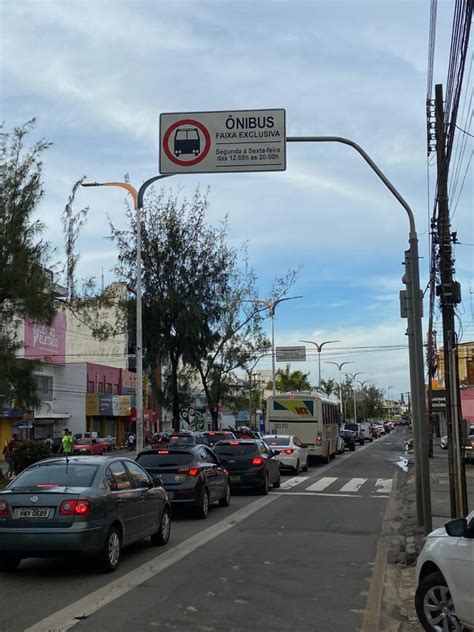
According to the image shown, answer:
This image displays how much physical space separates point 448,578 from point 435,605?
49cm

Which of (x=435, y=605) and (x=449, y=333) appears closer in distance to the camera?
(x=435, y=605)

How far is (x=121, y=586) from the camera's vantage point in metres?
8.49

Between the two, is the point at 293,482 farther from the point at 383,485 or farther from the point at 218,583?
the point at 218,583

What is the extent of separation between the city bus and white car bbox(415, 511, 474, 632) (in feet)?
87.9

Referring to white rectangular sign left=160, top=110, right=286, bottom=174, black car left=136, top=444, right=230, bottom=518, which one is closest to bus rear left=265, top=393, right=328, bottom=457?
black car left=136, top=444, right=230, bottom=518

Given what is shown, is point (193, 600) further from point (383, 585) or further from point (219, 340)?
point (219, 340)

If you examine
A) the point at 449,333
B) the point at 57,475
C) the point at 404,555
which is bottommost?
the point at 404,555

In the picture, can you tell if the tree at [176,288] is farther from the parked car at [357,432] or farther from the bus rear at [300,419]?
the parked car at [357,432]

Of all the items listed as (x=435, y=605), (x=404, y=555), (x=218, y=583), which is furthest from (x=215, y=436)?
(x=435, y=605)

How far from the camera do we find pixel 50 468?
9.76 m

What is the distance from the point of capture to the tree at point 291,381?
8525 cm

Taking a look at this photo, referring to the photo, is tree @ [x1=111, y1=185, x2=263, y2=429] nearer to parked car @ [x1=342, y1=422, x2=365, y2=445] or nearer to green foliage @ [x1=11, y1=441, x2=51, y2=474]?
green foliage @ [x1=11, y1=441, x2=51, y2=474]

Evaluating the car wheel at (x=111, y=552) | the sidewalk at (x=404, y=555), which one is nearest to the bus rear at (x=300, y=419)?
the sidewalk at (x=404, y=555)

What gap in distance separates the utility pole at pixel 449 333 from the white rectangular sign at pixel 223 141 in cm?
417
